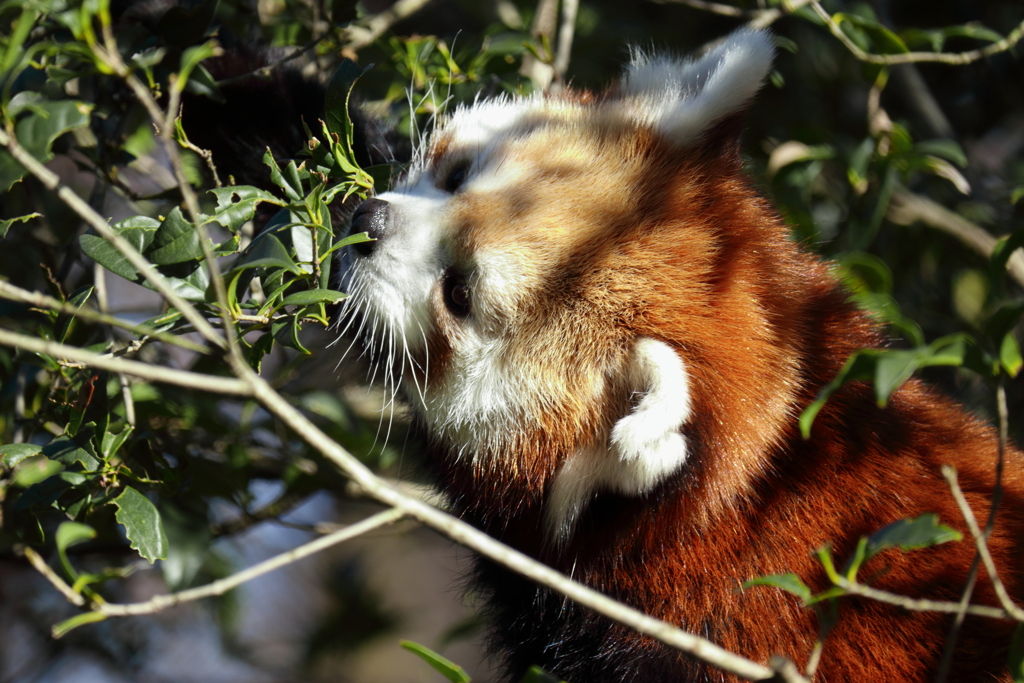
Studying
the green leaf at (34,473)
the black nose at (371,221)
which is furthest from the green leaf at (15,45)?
the black nose at (371,221)

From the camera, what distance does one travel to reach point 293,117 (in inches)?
97.1

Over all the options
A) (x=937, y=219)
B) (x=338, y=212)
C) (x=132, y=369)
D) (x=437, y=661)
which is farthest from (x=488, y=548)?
(x=937, y=219)

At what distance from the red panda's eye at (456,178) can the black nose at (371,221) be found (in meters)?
0.21

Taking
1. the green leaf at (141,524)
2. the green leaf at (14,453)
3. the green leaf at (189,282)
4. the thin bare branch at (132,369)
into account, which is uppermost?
the thin bare branch at (132,369)

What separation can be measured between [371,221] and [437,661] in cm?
117

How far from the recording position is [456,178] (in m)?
2.20

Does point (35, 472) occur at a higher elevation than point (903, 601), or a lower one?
lower

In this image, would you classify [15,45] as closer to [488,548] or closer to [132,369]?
[132,369]

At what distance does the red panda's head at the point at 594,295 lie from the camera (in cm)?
177

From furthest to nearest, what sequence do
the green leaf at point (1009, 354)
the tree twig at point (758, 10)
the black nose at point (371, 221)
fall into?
the tree twig at point (758, 10), the black nose at point (371, 221), the green leaf at point (1009, 354)

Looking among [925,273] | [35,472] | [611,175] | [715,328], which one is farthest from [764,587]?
[925,273]

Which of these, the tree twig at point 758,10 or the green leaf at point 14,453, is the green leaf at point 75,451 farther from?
the tree twig at point 758,10

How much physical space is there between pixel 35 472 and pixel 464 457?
99cm

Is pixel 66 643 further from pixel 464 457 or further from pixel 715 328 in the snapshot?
pixel 715 328
